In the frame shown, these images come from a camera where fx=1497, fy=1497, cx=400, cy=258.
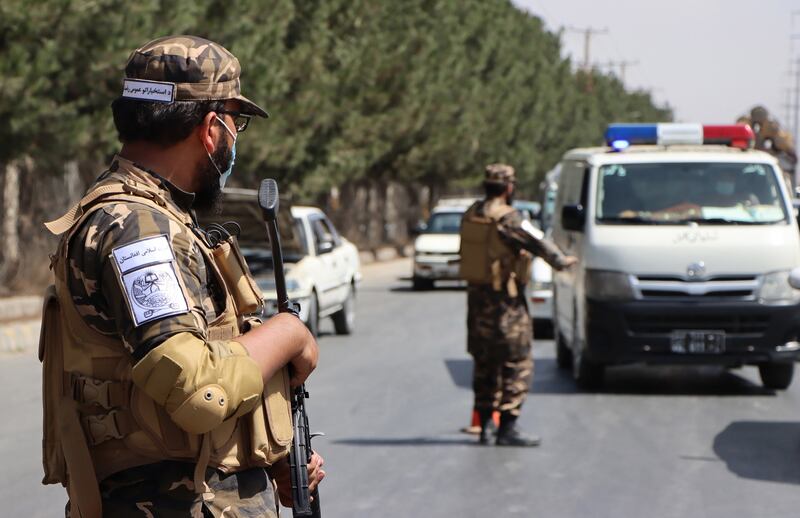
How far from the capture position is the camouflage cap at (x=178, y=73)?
9.62ft

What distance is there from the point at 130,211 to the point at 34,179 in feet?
64.6

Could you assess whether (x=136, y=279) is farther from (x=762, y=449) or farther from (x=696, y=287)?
(x=696, y=287)

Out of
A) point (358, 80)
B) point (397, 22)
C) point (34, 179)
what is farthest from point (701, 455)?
A: point (397, 22)

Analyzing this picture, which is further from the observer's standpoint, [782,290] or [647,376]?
[647,376]

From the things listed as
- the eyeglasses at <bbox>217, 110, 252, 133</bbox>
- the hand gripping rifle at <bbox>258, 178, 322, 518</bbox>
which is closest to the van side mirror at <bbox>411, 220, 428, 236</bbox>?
the eyeglasses at <bbox>217, 110, 252, 133</bbox>

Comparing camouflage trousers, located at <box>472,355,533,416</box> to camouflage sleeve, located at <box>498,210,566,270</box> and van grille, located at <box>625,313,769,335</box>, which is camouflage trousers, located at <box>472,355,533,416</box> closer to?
camouflage sleeve, located at <box>498,210,566,270</box>

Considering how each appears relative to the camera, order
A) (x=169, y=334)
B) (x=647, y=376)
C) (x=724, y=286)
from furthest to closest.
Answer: (x=647, y=376)
(x=724, y=286)
(x=169, y=334)

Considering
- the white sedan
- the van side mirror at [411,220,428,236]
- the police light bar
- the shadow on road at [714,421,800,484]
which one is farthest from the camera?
the van side mirror at [411,220,428,236]

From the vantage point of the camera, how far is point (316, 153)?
108ft

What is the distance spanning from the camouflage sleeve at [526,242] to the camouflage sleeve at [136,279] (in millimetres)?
6727

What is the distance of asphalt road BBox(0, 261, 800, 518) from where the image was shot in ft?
25.5

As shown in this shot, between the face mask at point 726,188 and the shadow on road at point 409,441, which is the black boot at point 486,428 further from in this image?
the face mask at point 726,188

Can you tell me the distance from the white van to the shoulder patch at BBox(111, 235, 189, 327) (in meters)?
9.68

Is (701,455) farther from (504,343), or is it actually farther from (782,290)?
(782,290)
